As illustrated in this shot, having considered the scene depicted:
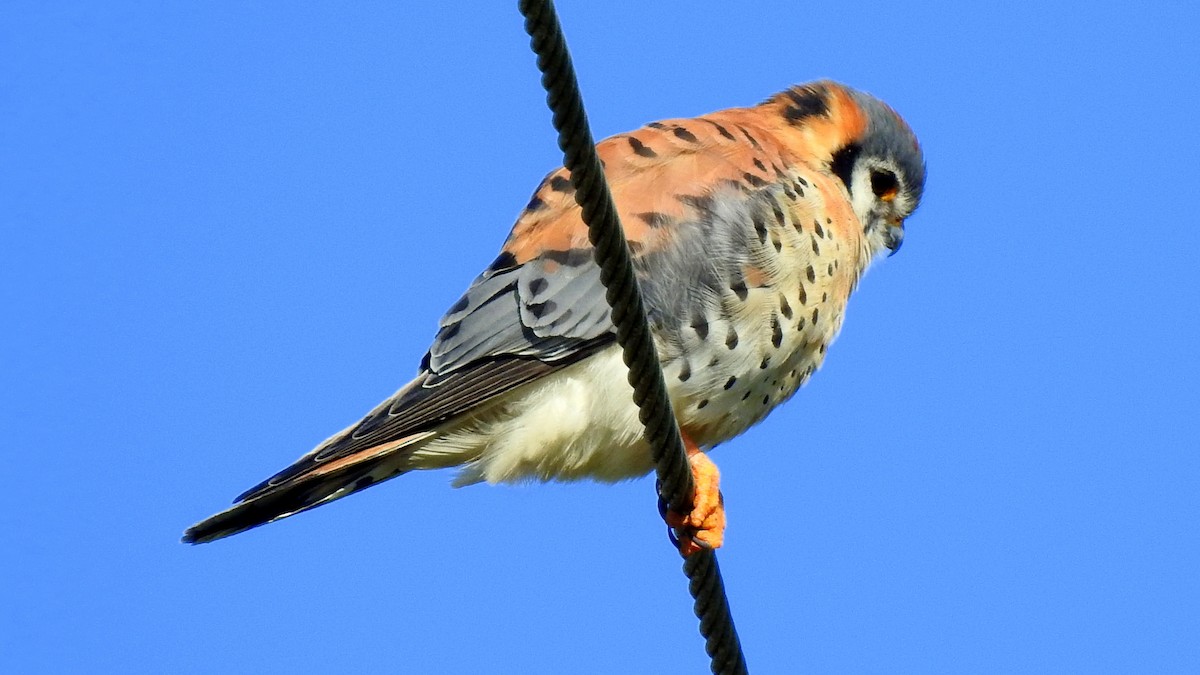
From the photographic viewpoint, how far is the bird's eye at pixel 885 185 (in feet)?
16.8

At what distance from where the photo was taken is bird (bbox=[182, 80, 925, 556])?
3904 millimetres

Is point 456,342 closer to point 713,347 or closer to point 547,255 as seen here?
point 547,255

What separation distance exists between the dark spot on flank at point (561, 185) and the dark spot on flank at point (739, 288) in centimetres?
61

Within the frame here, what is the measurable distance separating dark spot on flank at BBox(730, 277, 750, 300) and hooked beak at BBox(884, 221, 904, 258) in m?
1.24

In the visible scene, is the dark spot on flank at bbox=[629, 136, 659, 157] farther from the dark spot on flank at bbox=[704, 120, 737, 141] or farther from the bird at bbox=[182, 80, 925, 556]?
the dark spot on flank at bbox=[704, 120, 737, 141]

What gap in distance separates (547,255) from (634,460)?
24.7 inches

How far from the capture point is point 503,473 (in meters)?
4.11

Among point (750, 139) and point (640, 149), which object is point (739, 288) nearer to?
point (640, 149)

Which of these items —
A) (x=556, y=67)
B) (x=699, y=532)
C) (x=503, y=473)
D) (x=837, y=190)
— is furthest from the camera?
(x=837, y=190)

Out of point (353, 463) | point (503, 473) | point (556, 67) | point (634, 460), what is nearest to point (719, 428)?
point (634, 460)

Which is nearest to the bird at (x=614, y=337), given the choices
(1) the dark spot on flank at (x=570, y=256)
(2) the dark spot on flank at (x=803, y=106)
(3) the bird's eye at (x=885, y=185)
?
(1) the dark spot on flank at (x=570, y=256)

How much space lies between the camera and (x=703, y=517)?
12.7 feet

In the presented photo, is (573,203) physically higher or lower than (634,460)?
higher

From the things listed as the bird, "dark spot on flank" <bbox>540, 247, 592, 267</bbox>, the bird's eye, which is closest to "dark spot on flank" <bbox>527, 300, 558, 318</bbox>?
the bird
